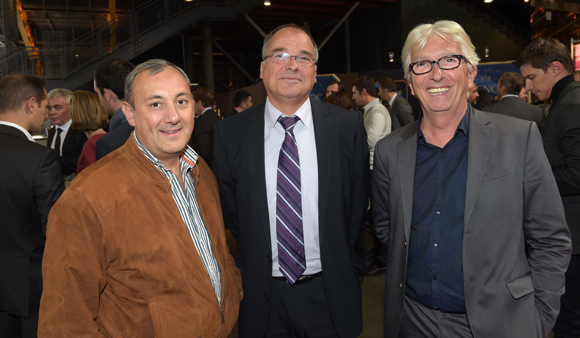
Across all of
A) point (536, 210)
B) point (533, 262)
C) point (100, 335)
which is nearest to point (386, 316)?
point (533, 262)

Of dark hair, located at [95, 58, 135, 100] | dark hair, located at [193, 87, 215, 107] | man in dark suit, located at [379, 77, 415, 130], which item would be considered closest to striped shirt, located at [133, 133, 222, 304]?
dark hair, located at [95, 58, 135, 100]

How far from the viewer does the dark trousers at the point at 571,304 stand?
2.28 m

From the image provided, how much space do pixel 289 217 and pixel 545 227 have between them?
104 centimetres

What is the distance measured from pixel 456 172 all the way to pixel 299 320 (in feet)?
3.15

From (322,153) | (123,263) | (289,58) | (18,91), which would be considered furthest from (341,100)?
(123,263)

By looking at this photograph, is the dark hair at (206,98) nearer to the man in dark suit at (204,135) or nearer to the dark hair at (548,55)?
the man in dark suit at (204,135)

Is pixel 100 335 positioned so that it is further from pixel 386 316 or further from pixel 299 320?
pixel 386 316

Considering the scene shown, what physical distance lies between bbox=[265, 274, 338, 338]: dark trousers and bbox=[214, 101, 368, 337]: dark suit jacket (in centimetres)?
5

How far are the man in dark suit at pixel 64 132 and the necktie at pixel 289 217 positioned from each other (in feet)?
8.80

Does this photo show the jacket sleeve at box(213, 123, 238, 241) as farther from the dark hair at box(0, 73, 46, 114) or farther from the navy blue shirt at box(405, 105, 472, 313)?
the dark hair at box(0, 73, 46, 114)

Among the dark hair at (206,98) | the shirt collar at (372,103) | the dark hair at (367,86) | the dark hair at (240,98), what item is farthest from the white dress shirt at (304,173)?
the dark hair at (240,98)

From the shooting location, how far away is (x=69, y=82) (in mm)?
9812

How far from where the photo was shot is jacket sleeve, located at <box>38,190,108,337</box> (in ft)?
→ 3.74

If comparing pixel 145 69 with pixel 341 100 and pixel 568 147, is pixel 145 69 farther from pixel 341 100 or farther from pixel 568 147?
pixel 341 100
